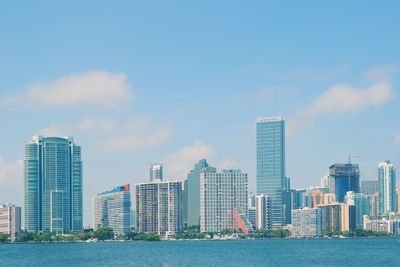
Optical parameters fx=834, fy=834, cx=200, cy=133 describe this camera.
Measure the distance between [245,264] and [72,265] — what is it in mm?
28352

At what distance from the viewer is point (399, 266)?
122 meters

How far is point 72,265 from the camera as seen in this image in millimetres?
135375

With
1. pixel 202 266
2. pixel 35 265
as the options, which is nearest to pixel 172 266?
pixel 202 266

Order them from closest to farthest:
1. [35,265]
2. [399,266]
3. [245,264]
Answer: [399,266] → [245,264] → [35,265]

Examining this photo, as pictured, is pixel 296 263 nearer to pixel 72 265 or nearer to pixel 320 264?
pixel 320 264

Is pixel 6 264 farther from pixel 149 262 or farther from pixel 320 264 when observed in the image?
pixel 320 264

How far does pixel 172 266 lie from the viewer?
12700 centimetres

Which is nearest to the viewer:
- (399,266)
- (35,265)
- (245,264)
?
(399,266)

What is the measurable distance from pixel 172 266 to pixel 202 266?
5158mm

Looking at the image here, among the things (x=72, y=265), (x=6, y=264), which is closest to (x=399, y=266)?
(x=72, y=265)

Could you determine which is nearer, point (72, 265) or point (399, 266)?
point (399, 266)

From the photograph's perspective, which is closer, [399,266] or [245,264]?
[399,266]

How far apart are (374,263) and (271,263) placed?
16.1m

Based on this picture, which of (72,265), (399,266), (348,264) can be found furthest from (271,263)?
(72,265)
